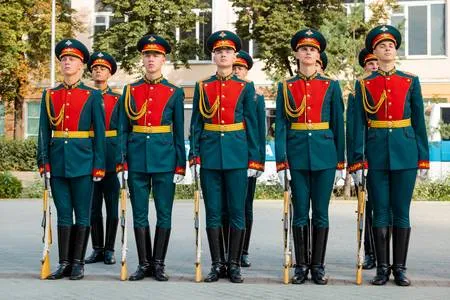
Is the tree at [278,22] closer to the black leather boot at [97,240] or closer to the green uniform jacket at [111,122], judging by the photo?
the green uniform jacket at [111,122]

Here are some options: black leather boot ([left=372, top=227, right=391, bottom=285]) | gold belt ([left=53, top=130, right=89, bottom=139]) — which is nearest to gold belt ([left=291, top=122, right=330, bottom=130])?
black leather boot ([left=372, top=227, right=391, bottom=285])

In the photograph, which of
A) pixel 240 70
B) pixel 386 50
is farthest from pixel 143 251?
pixel 386 50

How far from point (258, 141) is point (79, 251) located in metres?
2.02

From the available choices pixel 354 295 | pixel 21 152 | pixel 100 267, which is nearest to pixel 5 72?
pixel 21 152

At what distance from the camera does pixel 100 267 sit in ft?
27.7

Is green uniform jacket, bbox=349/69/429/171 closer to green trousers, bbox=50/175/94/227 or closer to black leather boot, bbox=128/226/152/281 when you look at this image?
black leather boot, bbox=128/226/152/281

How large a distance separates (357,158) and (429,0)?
27.1 meters

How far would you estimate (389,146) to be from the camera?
7320 mm

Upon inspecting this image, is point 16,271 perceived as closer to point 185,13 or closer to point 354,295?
point 354,295

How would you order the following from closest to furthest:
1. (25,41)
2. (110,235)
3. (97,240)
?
1. (110,235)
2. (97,240)
3. (25,41)

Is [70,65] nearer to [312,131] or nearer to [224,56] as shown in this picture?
[224,56]

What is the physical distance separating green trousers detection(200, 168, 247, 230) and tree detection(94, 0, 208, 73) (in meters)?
21.5

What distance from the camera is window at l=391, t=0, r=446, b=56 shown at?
3272cm

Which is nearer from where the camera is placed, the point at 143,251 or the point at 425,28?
the point at 143,251
